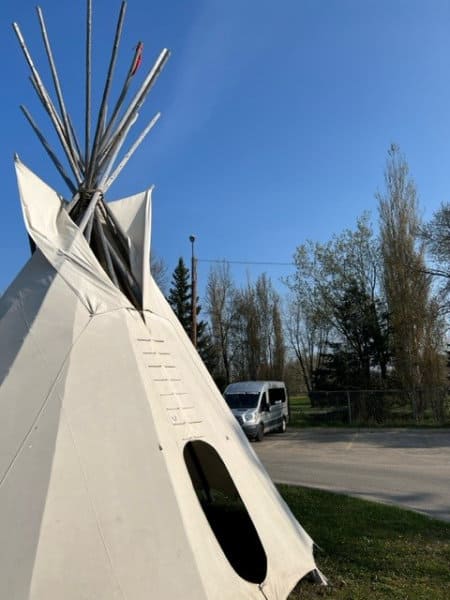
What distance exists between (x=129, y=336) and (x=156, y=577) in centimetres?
213

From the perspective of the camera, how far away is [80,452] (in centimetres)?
441

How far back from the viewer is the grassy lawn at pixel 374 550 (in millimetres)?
5453

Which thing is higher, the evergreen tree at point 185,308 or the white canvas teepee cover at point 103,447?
the evergreen tree at point 185,308

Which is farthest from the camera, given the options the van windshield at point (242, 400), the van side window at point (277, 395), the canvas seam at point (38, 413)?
the van side window at point (277, 395)

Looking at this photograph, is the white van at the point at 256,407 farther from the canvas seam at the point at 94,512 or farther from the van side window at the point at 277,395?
the canvas seam at the point at 94,512

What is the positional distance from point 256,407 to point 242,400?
2.00 feet

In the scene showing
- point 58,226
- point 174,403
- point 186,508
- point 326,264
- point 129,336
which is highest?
point 326,264

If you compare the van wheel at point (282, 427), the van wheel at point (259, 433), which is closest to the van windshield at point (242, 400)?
the van wheel at point (259, 433)

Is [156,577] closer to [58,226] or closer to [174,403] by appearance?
[174,403]

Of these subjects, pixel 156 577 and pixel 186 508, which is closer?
pixel 156 577

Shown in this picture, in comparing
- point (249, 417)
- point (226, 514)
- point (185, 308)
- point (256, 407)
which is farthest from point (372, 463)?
point (185, 308)

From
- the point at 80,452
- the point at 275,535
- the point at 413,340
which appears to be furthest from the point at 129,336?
the point at 413,340

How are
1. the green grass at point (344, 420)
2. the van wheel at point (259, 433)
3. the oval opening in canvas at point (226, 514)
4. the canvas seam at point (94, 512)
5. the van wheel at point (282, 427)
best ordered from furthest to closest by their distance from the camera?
the green grass at point (344, 420) → the van wheel at point (282, 427) → the van wheel at point (259, 433) → the oval opening in canvas at point (226, 514) → the canvas seam at point (94, 512)

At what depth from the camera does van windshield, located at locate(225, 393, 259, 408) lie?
19.9 meters
